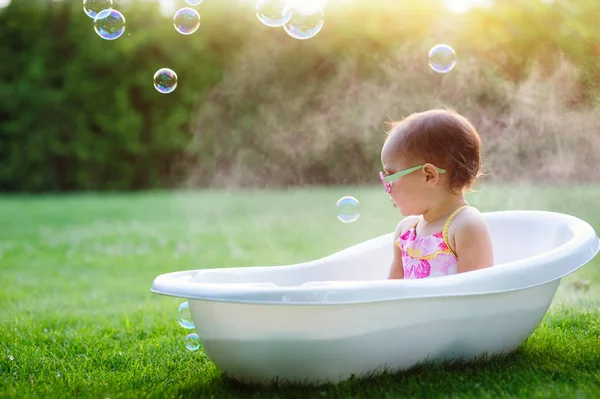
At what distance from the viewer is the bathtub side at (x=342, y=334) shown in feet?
6.49

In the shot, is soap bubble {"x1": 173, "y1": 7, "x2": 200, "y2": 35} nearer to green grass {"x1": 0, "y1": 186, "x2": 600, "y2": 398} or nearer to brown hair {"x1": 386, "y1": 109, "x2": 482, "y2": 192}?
green grass {"x1": 0, "y1": 186, "x2": 600, "y2": 398}

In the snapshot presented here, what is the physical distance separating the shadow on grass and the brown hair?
24.7 inches

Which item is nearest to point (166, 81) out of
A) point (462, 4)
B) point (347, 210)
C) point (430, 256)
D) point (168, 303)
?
point (347, 210)

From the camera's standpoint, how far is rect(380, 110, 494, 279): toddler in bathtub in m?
2.34

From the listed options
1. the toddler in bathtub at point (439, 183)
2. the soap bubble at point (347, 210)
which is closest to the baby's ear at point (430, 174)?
the toddler in bathtub at point (439, 183)

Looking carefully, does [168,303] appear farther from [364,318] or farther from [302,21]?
[364,318]

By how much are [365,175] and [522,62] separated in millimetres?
3668

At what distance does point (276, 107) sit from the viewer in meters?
14.3

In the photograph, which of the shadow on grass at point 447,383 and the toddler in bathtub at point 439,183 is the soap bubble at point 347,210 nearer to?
the toddler in bathtub at point 439,183

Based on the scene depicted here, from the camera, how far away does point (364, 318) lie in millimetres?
1999

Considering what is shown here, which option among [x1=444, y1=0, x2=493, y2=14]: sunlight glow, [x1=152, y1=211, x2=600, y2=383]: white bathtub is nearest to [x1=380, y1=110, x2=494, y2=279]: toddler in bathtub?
[x1=152, y1=211, x2=600, y2=383]: white bathtub

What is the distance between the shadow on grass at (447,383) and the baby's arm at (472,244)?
0.29m

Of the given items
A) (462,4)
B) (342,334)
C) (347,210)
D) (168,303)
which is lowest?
(168,303)

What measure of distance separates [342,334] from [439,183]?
69 cm
